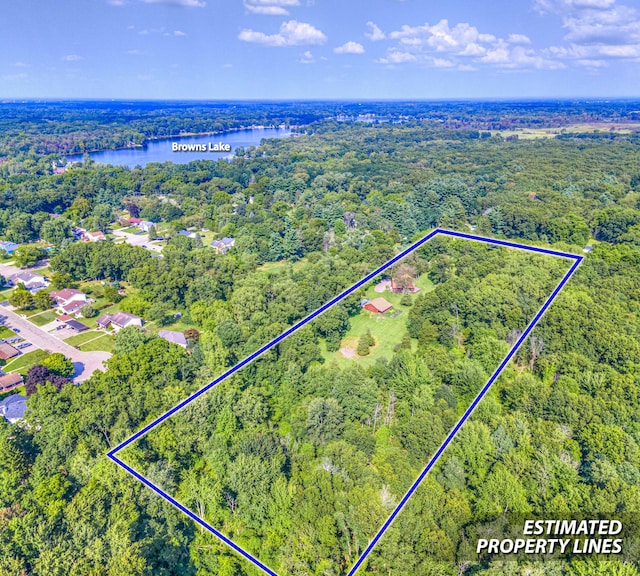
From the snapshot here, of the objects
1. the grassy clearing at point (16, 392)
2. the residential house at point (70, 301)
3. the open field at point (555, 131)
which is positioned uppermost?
the open field at point (555, 131)

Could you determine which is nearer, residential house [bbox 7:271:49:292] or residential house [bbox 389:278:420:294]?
residential house [bbox 389:278:420:294]

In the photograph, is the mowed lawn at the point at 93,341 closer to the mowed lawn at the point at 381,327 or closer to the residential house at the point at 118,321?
the residential house at the point at 118,321

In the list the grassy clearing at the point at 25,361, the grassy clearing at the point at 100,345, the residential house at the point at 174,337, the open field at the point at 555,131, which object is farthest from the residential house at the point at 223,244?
the open field at the point at 555,131

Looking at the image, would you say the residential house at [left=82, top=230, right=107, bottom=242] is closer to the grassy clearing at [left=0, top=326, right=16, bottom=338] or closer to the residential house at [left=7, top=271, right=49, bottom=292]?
the residential house at [left=7, top=271, right=49, bottom=292]

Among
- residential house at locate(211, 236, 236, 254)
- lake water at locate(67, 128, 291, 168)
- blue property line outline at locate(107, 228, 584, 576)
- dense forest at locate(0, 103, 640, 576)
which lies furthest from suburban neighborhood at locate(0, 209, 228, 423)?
lake water at locate(67, 128, 291, 168)

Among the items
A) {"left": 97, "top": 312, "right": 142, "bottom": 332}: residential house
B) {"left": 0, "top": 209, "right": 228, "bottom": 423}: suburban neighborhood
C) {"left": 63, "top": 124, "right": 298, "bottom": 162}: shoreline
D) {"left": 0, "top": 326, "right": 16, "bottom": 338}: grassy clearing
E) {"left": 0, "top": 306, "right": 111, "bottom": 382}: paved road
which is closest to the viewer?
{"left": 0, "top": 209, "right": 228, "bottom": 423}: suburban neighborhood

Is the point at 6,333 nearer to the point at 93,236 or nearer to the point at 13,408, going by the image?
the point at 13,408
